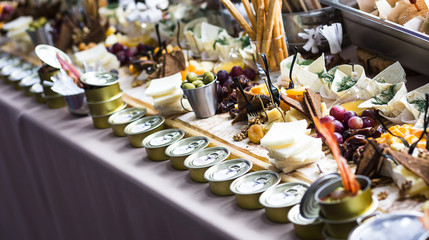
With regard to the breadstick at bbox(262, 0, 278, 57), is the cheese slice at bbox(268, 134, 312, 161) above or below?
below

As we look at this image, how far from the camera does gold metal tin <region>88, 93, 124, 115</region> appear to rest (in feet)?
6.05

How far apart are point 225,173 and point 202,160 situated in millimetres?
108

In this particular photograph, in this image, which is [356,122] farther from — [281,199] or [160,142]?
[160,142]

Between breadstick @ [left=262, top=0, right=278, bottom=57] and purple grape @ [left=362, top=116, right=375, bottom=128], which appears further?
breadstick @ [left=262, top=0, right=278, bottom=57]

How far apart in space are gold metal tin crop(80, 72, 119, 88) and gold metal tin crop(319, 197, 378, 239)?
1058 millimetres

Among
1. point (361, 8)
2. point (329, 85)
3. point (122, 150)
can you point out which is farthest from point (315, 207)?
point (361, 8)

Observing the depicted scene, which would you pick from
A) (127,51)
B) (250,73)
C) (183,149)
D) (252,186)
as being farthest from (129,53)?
(252,186)

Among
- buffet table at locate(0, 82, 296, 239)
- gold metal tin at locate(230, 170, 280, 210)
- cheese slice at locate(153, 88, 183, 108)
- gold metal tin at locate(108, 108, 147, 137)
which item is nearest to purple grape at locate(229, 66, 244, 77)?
cheese slice at locate(153, 88, 183, 108)

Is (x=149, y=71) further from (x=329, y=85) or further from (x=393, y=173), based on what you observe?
(x=393, y=173)

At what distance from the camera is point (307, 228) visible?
3.39 feet

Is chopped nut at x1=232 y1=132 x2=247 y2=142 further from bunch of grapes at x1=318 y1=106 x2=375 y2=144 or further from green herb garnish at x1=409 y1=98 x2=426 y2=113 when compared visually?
green herb garnish at x1=409 y1=98 x2=426 y2=113

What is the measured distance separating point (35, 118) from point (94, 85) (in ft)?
1.40

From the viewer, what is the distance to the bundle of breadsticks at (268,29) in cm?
171

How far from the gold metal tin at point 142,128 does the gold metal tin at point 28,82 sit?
852 millimetres
